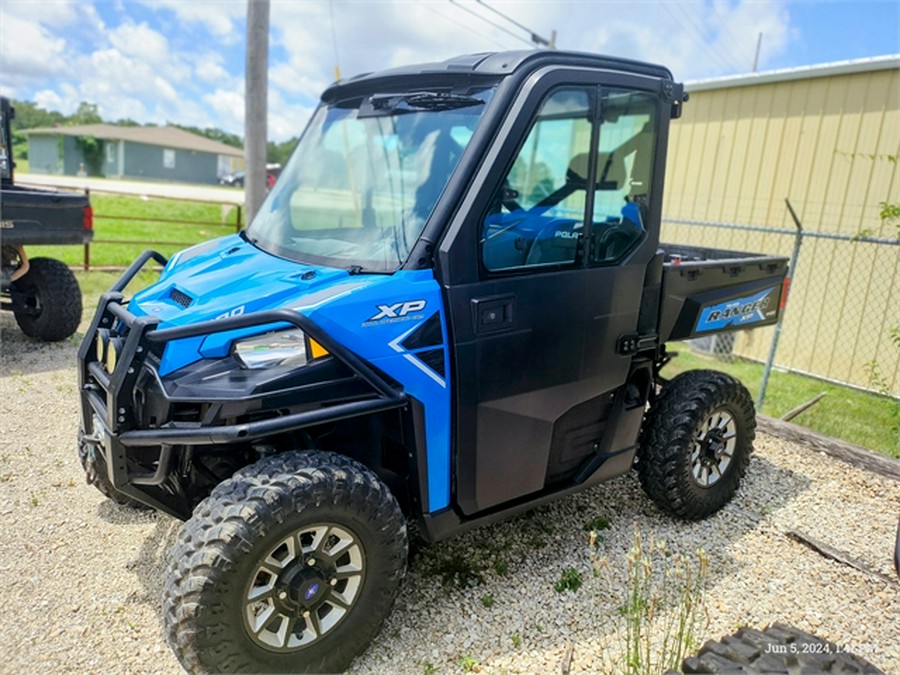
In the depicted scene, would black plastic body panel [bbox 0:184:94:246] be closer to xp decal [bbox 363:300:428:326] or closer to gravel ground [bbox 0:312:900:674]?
gravel ground [bbox 0:312:900:674]

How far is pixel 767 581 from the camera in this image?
136 inches

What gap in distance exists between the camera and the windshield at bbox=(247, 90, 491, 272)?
290 centimetres

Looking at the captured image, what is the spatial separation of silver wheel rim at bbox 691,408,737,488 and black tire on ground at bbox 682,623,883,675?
68.5 inches

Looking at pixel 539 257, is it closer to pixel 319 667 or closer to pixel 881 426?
pixel 319 667

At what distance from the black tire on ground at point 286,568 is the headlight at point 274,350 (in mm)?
353

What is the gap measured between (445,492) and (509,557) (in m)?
0.86

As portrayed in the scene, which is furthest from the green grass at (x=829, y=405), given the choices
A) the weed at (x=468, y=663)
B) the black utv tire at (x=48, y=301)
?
the black utv tire at (x=48, y=301)

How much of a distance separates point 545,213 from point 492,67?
754mm

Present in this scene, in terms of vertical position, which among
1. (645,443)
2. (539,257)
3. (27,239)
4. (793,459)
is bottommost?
(793,459)

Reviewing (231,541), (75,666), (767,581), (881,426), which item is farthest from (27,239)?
(881,426)

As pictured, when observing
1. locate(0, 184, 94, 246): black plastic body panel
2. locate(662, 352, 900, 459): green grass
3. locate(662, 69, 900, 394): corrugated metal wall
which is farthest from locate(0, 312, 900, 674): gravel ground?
locate(662, 69, 900, 394): corrugated metal wall

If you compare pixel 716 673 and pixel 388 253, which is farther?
pixel 388 253

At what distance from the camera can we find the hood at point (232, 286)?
2658mm

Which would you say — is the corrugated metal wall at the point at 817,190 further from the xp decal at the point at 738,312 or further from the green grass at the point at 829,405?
the xp decal at the point at 738,312
